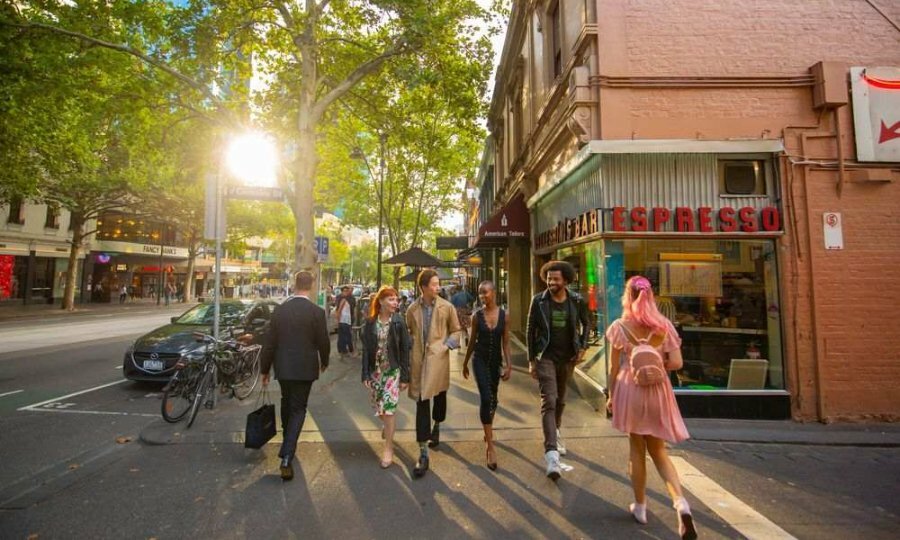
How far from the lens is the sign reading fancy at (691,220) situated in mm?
6258

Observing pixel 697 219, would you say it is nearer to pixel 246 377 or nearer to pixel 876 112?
Answer: pixel 876 112

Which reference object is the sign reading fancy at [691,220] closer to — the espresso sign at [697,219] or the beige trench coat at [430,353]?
the espresso sign at [697,219]

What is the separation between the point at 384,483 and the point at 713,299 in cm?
565

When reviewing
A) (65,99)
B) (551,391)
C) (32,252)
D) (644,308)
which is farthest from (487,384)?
(32,252)

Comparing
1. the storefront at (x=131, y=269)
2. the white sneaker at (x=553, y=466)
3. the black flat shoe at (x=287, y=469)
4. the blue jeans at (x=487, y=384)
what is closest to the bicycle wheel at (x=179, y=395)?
the black flat shoe at (x=287, y=469)

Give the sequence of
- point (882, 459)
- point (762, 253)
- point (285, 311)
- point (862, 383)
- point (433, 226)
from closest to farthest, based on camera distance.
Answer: point (285, 311) → point (882, 459) → point (862, 383) → point (762, 253) → point (433, 226)

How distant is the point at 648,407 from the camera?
325 cm

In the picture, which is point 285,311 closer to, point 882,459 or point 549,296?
point 549,296

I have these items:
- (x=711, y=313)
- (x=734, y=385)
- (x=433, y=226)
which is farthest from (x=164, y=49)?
(x=433, y=226)

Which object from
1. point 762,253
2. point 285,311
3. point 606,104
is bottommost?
point 285,311

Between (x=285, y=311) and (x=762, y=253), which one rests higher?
(x=762, y=253)

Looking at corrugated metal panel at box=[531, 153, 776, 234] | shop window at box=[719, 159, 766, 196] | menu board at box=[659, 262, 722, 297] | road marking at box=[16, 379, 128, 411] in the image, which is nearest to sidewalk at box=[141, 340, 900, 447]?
menu board at box=[659, 262, 722, 297]

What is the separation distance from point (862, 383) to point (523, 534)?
6.03 metres

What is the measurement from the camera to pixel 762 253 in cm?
641
